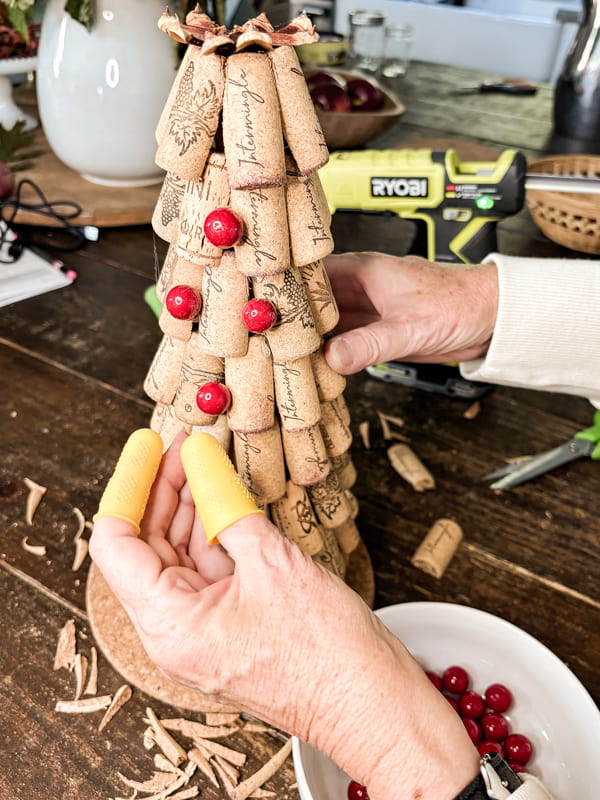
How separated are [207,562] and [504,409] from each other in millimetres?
532

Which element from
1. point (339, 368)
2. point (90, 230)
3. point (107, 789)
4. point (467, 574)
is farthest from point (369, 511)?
point (90, 230)

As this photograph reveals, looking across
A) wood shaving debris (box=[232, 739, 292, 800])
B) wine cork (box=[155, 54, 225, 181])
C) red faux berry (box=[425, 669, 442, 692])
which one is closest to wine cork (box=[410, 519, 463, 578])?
red faux berry (box=[425, 669, 442, 692])

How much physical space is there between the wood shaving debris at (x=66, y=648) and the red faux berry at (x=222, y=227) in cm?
39

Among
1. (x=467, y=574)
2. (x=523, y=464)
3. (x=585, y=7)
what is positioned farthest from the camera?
(x=585, y=7)

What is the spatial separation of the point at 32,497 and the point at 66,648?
195mm

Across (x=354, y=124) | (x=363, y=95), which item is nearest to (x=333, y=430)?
(x=354, y=124)

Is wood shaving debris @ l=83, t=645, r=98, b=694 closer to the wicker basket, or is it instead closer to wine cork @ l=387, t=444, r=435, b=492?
wine cork @ l=387, t=444, r=435, b=492

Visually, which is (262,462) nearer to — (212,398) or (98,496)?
(212,398)

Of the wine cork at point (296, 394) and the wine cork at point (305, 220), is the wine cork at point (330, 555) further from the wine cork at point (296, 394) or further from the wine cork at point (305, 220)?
the wine cork at point (305, 220)

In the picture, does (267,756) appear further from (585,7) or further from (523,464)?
(585,7)

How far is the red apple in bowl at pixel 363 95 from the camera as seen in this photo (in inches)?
56.3

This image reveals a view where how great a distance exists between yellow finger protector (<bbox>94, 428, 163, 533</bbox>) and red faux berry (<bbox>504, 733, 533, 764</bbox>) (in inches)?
13.8

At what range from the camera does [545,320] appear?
73 centimetres

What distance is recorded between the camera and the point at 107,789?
0.51m
